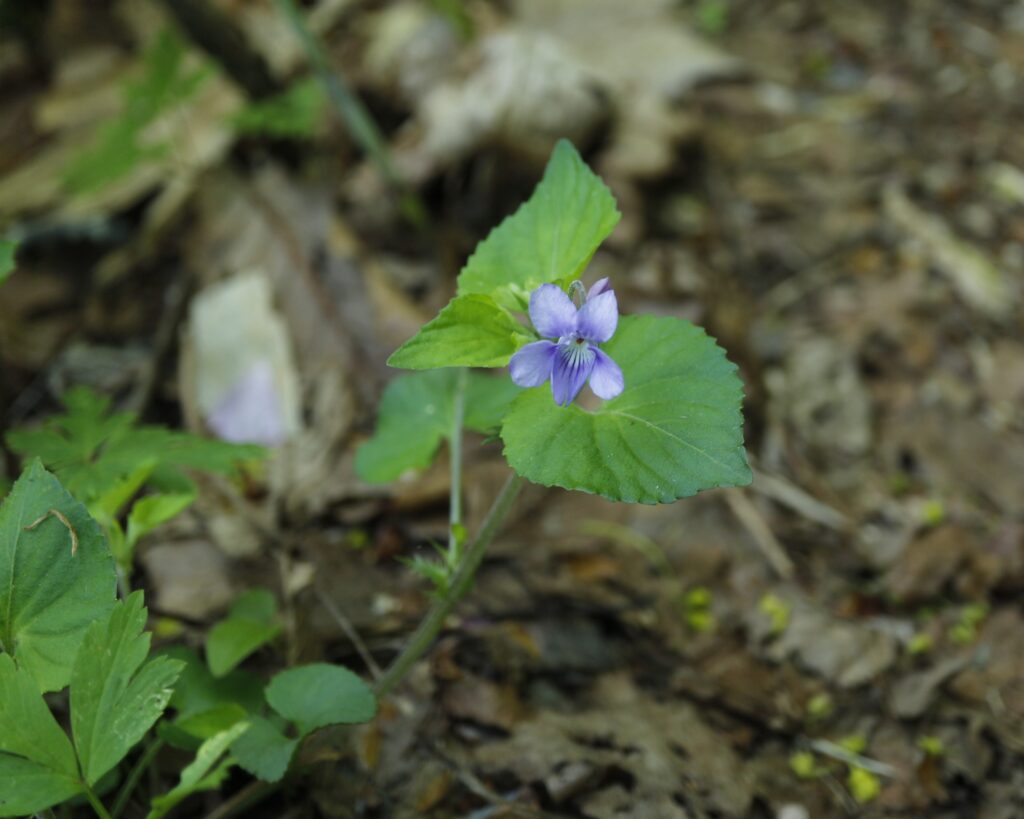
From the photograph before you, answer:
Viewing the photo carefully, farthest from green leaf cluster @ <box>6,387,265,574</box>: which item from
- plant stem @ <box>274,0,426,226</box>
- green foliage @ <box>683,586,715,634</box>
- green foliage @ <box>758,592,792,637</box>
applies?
plant stem @ <box>274,0,426,226</box>

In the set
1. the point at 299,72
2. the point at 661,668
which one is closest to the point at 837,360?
the point at 661,668

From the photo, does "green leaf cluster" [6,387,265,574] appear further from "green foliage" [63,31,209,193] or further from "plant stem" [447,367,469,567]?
"green foliage" [63,31,209,193]

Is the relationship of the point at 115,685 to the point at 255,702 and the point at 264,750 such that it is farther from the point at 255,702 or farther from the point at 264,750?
the point at 255,702

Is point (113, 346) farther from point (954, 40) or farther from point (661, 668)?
point (954, 40)

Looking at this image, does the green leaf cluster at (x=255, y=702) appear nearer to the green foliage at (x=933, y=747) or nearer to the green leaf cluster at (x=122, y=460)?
the green leaf cluster at (x=122, y=460)

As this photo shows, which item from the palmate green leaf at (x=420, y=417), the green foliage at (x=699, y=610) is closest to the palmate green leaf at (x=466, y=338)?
the palmate green leaf at (x=420, y=417)

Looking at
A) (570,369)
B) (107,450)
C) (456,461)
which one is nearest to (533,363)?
(570,369)
